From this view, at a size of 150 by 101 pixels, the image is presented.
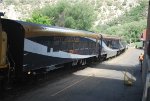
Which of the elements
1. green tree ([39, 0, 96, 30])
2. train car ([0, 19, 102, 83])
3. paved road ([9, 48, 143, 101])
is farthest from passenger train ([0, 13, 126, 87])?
green tree ([39, 0, 96, 30])

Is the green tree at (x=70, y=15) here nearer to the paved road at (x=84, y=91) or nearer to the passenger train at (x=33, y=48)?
the passenger train at (x=33, y=48)

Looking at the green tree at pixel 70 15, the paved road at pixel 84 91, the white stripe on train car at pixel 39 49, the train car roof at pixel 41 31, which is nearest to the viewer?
the paved road at pixel 84 91

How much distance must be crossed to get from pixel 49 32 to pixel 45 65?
183cm

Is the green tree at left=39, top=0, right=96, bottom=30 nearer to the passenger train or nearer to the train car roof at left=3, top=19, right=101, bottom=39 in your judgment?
the passenger train

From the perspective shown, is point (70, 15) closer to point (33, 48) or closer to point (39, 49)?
point (39, 49)

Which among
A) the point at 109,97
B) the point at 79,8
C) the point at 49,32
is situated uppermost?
the point at 79,8

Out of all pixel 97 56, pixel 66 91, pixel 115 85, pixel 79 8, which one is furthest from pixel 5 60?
pixel 79 8

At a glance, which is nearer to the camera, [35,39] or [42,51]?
[35,39]

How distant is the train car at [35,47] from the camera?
18.0 m

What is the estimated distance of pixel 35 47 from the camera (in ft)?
66.6

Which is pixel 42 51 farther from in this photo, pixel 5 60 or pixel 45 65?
pixel 5 60

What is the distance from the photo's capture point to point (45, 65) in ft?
73.6

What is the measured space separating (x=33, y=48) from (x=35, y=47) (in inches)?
16.3

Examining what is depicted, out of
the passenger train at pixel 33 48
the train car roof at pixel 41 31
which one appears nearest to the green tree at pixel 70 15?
the passenger train at pixel 33 48
